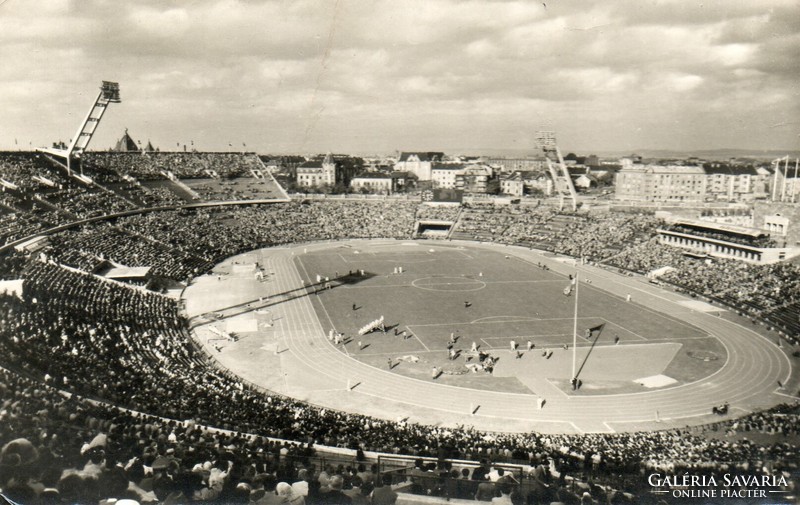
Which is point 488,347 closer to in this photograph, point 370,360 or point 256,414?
point 370,360

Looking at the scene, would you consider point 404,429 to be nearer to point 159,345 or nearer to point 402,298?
point 159,345

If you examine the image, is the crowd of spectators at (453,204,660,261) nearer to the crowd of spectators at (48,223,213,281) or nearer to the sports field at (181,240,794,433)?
the sports field at (181,240,794,433)

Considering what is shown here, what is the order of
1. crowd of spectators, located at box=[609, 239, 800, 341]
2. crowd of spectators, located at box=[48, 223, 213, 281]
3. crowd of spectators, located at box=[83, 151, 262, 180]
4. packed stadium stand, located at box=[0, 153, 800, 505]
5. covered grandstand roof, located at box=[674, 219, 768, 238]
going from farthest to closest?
crowd of spectators, located at box=[83, 151, 262, 180], covered grandstand roof, located at box=[674, 219, 768, 238], crowd of spectators, located at box=[48, 223, 213, 281], crowd of spectators, located at box=[609, 239, 800, 341], packed stadium stand, located at box=[0, 153, 800, 505]

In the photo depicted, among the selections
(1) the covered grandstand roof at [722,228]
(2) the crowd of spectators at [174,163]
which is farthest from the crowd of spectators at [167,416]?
(2) the crowd of spectators at [174,163]

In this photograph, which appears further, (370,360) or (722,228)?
(722,228)

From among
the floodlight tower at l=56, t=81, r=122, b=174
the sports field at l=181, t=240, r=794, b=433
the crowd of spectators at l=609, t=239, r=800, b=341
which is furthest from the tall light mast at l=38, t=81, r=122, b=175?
the crowd of spectators at l=609, t=239, r=800, b=341

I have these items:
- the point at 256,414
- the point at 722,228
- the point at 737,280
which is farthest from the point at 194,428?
the point at 722,228

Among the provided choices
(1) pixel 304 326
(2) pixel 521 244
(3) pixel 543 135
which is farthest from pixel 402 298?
(3) pixel 543 135
